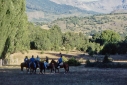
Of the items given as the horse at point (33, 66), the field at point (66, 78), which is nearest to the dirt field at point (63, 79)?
the field at point (66, 78)

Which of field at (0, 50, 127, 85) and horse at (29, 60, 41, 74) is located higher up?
horse at (29, 60, 41, 74)

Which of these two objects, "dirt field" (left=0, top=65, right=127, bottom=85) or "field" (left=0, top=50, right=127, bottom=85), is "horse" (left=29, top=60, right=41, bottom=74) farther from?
"dirt field" (left=0, top=65, right=127, bottom=85)

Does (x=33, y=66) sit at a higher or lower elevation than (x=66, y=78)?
higher

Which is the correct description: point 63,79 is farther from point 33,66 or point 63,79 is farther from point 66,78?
point 33,66

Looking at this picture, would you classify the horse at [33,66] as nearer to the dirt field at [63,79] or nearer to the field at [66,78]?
the field at [66,78]

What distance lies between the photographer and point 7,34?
46.0 meters

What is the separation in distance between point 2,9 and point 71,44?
7899 cm

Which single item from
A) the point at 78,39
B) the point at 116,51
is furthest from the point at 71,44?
the point at 116,51

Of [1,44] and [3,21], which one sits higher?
[3,21]

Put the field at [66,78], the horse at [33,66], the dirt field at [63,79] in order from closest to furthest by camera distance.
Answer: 1. the dirt field at [63,79]
2. the field at [66,78]
3. the horse at [33,66]

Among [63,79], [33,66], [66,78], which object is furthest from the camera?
[33,66]

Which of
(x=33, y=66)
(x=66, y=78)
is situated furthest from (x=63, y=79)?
(x=33, y=66)

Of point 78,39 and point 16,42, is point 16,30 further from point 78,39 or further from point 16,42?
point 78,39

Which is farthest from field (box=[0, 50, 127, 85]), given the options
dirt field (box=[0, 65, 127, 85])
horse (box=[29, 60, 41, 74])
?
horse (box=[29, 60, 41, 74])
